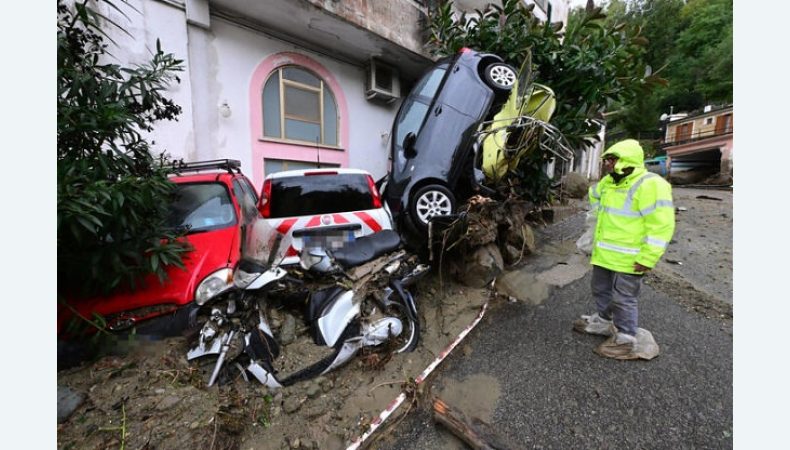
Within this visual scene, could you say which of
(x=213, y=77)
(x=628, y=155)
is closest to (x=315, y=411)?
(x=628, y=155)

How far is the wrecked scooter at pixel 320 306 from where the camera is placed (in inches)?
83.4

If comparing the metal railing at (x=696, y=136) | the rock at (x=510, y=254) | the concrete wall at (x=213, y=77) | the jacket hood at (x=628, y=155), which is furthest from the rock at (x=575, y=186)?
the metal railing at (x=696, y=136)

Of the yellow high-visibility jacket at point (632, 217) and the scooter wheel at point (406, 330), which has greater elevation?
the yellow high-visibility jacket at point (632, 217)

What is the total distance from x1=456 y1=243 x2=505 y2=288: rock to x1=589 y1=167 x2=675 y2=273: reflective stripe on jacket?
1072 mm

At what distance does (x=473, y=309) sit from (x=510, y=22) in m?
5.39

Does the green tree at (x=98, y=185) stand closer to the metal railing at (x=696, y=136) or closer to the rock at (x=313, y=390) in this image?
the rock at (x=313, y=390)

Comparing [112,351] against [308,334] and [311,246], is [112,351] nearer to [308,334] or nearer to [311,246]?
[308,334]

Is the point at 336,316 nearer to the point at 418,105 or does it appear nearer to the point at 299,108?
the point at 418,105

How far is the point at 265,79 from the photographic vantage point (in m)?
5.77

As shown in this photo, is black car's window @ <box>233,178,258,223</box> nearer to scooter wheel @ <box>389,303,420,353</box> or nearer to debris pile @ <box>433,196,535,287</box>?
scooter wheel @ <box>389,303,420,353</box>

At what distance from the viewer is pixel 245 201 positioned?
3.45 meters

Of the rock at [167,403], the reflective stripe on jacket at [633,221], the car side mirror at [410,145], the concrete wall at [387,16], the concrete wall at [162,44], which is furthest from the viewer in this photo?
the concrete wall at [387,16]

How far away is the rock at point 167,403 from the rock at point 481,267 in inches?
117

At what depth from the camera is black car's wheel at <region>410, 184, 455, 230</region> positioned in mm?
3965
